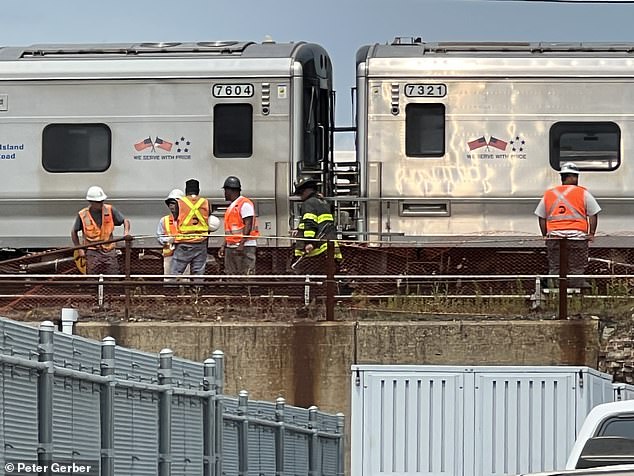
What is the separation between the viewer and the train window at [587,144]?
66.8 ft

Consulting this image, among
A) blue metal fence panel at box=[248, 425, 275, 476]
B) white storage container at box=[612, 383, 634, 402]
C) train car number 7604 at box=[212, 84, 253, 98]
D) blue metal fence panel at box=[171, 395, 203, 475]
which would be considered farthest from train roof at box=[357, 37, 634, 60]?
blue metal fence panel at box=[171, 395, 203, 475]

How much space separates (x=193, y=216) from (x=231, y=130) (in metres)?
2.35

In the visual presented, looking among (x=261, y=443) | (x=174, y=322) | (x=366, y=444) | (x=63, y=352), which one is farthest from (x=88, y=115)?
(x=63, y=352)

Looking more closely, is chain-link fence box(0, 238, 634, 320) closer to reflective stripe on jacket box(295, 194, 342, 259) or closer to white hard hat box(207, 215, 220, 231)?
reflective stripe on jacket box(295, 194, 342, 259)

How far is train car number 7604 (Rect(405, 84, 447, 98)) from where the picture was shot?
20328 mm

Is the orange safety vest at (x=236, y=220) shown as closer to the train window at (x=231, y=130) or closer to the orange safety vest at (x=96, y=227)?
the orange safety vest at (x=96, y=227)

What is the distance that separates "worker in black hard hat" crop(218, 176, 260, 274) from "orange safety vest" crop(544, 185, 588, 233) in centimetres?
344

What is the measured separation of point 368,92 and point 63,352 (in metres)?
13.4

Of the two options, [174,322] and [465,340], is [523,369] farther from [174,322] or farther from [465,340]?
[174,322]

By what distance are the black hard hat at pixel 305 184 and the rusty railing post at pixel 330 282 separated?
67.6 inches

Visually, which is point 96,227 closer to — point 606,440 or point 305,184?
point 305,184

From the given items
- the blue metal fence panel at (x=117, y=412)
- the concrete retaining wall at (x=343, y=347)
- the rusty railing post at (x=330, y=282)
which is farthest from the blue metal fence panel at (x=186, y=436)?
the rusty railing post at (x=330, y=282)

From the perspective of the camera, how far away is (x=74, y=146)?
21016 millimetres

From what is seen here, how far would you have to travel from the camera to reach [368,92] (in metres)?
20.3
